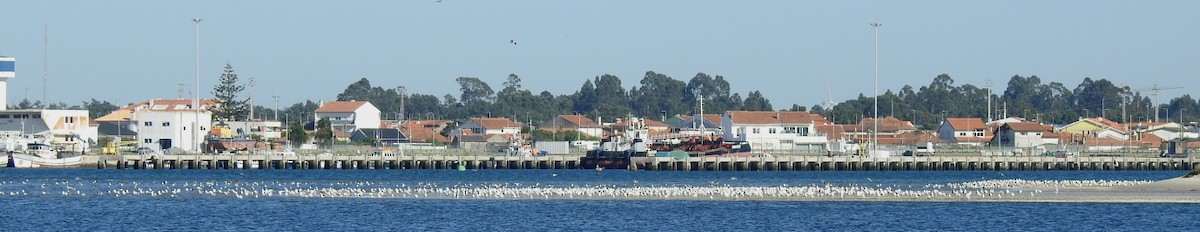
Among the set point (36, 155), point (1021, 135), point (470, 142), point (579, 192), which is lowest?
point (579, 192)

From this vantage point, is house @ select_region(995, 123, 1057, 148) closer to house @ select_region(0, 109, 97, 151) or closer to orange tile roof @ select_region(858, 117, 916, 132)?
orange tile roof @ select_region(858, 117, 916, 132)

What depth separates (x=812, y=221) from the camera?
4662 cm

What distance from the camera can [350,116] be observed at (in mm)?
156375

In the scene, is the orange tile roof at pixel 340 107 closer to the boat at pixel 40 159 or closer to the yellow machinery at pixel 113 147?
Answer: the yellow machinery at pixel 113 147

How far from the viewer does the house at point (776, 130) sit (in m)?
127

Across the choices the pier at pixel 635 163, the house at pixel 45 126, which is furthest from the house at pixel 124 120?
the pier at pixel 635 163


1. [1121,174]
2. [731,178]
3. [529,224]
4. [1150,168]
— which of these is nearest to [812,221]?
[529,224]

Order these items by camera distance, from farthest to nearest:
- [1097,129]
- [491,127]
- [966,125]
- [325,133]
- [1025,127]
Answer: [1097,129] → [491,127] → [966,125] → [1025,127] → [325,133]

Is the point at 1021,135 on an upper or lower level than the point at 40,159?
upper

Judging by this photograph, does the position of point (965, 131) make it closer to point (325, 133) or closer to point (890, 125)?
point (890, 125)

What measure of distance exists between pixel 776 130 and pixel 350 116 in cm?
4079

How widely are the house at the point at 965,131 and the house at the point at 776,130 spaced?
18714mm

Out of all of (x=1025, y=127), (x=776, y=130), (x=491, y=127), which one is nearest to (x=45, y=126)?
(x=491, y=127)

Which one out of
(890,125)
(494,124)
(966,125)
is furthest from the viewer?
(890,125)
